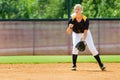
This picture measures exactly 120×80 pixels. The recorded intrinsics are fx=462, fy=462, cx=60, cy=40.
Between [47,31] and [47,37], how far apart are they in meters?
0.25

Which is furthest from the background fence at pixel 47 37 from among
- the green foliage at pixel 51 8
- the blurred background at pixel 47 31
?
the green foliage at pixel 51 8

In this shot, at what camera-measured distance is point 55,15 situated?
65.1ft

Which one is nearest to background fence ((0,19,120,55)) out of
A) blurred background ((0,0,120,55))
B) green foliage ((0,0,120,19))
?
blurred background ((0,0,120,55))

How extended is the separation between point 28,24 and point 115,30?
12.0 ft

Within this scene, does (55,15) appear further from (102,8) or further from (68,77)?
(68,77)

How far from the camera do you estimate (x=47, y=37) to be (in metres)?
19.3

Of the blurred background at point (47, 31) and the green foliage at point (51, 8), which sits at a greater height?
the green foliage at point (51, 8)

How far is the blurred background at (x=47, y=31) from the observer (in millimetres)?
19078

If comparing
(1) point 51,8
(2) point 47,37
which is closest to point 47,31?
(2) point 47,37

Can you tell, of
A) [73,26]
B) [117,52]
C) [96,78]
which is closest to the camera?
[96,78]

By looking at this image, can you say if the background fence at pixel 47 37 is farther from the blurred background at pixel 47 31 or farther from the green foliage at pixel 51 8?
the green foliage at pixel 51 8

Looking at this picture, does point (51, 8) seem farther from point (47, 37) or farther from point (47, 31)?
point (47, 37)

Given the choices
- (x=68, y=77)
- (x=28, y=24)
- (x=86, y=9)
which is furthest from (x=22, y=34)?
(x=68, y=77)

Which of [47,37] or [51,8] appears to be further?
[51,8]
